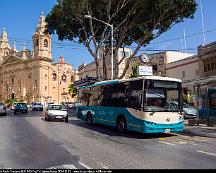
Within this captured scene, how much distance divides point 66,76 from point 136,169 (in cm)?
10237

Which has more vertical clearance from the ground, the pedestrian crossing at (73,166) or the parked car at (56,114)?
the parked car at (56,114)

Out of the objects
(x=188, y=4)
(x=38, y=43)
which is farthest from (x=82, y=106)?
(x=38, y=43)

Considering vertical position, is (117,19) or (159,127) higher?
(117,19)

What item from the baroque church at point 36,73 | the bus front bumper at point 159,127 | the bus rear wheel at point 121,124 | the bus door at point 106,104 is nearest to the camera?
the bus front bumper at point 159,127

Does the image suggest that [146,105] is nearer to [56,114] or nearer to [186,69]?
[56,114]

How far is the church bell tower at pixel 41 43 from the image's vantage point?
93.1m

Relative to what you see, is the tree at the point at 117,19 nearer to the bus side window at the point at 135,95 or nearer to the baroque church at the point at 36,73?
the bus side window at the point at 135,95

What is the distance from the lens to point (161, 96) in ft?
45.0

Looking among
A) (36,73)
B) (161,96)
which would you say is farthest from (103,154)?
(36,73)

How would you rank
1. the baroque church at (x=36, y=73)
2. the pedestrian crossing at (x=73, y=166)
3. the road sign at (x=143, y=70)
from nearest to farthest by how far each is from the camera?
the pedestrian crossing at (x=73, y=166), the road sign at (x=143, y=70), the baroque church at (x=36, y=73)

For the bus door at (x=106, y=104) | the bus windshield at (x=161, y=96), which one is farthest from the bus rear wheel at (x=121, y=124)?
the bus windshield at (x=161, y=96)

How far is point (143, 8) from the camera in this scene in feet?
86.6

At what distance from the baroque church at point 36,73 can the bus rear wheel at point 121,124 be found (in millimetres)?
76644

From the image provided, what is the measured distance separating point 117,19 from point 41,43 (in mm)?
67981
